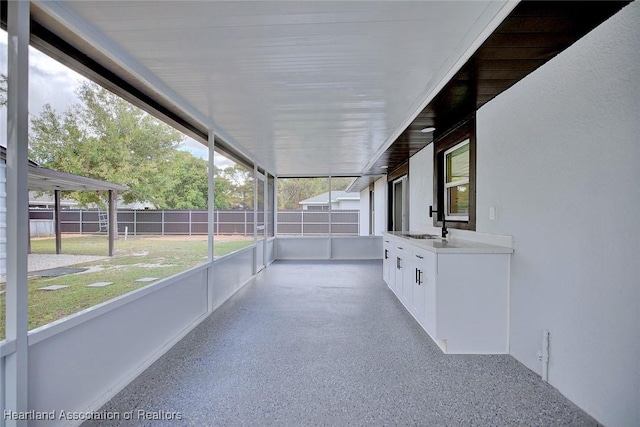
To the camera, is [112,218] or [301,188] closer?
[112,218]

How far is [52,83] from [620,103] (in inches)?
131

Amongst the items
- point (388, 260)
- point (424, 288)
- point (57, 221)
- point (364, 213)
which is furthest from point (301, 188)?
point (57, 221)

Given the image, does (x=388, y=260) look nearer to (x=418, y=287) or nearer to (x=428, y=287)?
(x=418, y=287)

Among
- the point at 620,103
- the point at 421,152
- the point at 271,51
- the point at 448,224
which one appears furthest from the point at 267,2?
the point at 421,152

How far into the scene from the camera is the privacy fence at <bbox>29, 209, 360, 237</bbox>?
2.18 metres

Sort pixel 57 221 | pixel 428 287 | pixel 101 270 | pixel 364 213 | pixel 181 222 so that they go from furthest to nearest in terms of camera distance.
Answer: pixel 364 213 → pixel 181 222 → pixel 428 287 → pixel 101 270 → pixel 57 221

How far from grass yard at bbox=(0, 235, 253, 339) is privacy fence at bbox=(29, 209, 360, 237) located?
0.09m

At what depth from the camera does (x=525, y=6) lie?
65.6 inches

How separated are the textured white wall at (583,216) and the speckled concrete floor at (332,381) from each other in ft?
0.96

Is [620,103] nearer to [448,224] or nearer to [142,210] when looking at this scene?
[448,224]

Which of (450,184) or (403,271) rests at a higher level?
(450,184)

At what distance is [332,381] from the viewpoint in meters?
2.36

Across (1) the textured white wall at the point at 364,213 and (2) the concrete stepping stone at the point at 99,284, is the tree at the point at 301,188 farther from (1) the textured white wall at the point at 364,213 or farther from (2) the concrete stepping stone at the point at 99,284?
(2) the concrete stepping stone at the point at 99,284

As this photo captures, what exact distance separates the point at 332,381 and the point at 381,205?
23.5 feet
